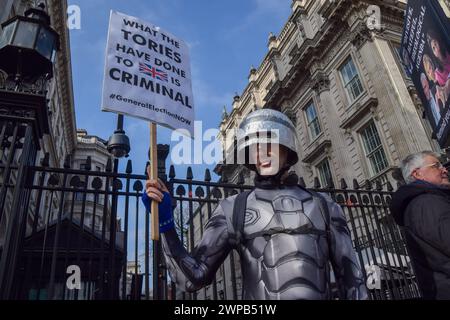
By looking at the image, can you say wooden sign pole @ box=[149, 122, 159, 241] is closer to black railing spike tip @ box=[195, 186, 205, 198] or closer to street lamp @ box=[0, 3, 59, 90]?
black railing spike tip @ box=[195, 186, 205, 198]

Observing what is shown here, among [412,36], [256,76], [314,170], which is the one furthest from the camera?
[256,76]

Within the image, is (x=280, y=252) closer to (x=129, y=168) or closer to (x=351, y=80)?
(x=129, y=168)

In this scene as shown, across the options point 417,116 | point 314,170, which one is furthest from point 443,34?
point 314,170

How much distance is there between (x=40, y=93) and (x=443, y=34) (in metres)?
6.97

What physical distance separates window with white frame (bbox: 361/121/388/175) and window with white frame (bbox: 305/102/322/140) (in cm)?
401

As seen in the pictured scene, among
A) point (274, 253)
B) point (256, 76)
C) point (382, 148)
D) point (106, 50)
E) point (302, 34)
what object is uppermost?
point (256, 76)

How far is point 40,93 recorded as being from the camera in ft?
11.3

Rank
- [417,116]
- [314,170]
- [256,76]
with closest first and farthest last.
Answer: [417,116] < [314,170] < [256,76]

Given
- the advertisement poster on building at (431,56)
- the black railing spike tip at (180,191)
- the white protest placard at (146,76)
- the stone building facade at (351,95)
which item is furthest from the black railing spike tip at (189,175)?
the stone building facade at (351,95)

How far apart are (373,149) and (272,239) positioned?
15.4 meters

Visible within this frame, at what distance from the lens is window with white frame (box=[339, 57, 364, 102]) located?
1739 centimetres

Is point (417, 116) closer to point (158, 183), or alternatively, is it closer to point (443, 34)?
point (443, 34)

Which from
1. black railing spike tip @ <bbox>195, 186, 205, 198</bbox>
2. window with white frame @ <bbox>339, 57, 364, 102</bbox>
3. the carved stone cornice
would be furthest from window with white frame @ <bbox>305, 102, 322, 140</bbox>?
black railing spike tip @ <bbox>195, 186, 205, 198</bbox>

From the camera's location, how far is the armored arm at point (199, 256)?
2.16 meters
